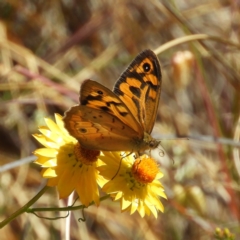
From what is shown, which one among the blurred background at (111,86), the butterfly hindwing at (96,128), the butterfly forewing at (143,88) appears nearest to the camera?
the butterfly hindwing at (96,128)

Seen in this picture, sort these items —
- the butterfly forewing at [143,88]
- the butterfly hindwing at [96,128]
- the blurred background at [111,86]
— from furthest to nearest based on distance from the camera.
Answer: the blurred background at [111,86] < the butterfly forewing at [143,88] < the butterfly hindwing at [96,128]

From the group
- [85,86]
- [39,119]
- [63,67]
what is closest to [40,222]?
[39,119]

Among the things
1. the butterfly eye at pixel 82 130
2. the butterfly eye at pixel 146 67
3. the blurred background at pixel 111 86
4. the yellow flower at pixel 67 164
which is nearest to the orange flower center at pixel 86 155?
the yellow flower at pixel 67 164

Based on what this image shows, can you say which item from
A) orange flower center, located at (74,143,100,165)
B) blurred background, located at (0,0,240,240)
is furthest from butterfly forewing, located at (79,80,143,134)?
blurred background, located at (0,0,240,240)

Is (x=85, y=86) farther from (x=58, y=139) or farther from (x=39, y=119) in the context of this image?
(x=39, y=119)

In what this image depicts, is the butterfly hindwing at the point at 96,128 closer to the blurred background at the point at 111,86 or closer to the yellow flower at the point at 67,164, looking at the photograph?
the yellow flower at the point at 67,164

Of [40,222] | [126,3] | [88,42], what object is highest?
[126,3]

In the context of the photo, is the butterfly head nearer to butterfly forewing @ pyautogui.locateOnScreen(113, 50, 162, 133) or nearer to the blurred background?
butterfly forewing @ pyautogui.locateOnScreen(113, 50, 162, 133)
